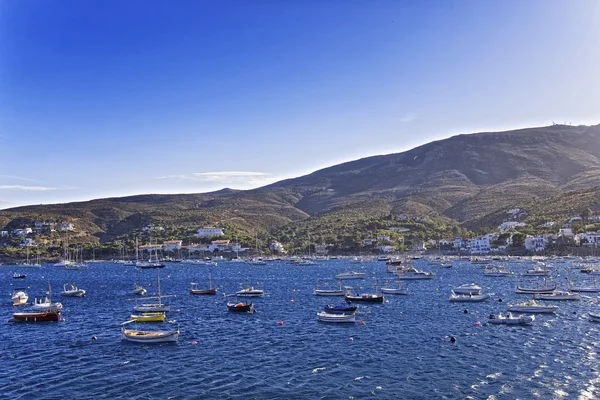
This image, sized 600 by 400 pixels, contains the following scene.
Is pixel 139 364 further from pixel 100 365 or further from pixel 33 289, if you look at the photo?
pixel 33 289

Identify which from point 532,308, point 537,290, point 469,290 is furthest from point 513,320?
point 469,290

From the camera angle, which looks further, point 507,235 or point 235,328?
point 507,235

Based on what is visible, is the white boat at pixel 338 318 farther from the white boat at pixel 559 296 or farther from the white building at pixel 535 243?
the white building at pixel 535 243

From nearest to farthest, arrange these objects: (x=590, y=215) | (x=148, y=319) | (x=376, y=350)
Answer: (x=376, y=350) → (x=148, y=319) → (x=590, y=215)

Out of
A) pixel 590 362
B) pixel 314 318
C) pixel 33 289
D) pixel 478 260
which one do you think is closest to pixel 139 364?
pixel 314 318

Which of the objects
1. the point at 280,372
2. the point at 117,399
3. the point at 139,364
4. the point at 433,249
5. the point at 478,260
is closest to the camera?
the point at 117,399

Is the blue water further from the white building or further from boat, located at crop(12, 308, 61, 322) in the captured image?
the white building

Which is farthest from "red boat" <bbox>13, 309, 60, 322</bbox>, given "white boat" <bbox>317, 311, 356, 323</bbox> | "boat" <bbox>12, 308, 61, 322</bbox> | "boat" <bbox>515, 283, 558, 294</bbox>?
"boat" <bbox>515, 283, 558, 294</bbox>

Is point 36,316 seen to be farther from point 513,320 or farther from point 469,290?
point 469,290

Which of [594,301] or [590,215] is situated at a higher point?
[590,215]
